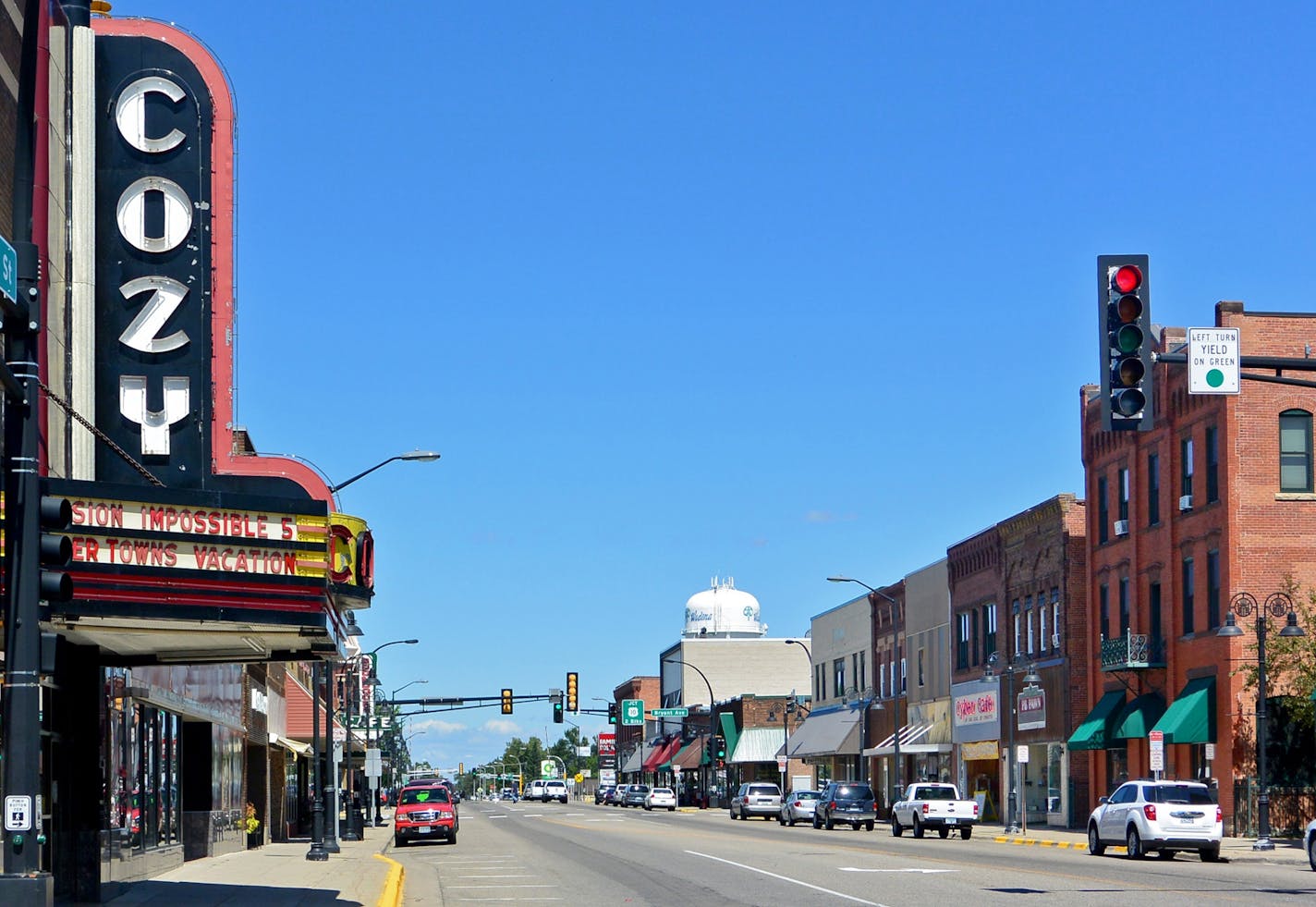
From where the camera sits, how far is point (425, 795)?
52.9 m

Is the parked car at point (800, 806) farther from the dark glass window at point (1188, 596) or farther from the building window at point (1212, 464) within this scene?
the building window at point (1212, 464)

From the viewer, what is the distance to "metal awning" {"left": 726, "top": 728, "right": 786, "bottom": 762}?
360 feet

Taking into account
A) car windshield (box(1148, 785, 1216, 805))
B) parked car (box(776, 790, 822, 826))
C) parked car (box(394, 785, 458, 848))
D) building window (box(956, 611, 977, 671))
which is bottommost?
parked car (box(776, 790, 822, 826))

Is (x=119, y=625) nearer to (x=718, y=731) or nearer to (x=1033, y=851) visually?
(x=1033, y=851)

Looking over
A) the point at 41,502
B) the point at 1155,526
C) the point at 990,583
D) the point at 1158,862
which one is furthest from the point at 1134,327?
the point at 990,583

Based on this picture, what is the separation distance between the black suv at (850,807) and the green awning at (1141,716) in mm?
11559

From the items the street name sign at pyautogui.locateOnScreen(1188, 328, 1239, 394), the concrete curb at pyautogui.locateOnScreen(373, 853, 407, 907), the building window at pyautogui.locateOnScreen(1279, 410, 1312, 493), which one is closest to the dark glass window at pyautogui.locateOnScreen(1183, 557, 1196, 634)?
the building window at pyautogui.locateOnScreen(1279, 410, 1312, 493)

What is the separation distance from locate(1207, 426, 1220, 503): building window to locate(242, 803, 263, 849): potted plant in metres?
27.4

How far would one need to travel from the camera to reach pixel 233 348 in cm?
2188

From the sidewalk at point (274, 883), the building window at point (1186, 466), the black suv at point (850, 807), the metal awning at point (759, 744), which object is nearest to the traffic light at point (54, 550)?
the sidewalk at point (274, 883)

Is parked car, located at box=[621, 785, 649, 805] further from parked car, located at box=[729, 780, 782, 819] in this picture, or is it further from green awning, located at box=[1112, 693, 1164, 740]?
green awning, located at box=[1112, 693, 1164, 740]

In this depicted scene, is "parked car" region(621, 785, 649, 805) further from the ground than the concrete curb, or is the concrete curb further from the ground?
the concrete curb

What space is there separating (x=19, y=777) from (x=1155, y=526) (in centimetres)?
4440

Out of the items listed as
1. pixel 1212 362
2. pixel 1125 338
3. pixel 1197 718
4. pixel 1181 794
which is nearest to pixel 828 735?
pixel 1197 718
